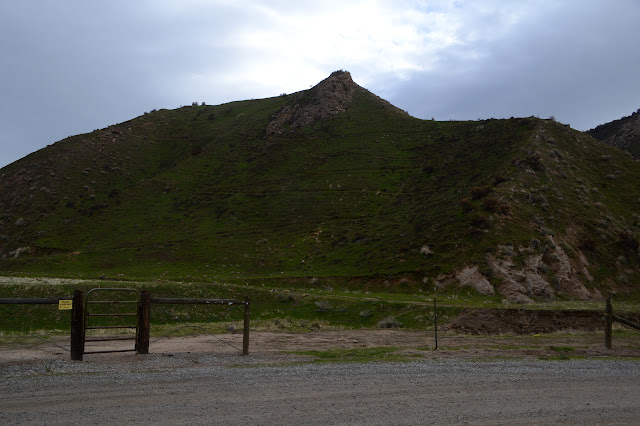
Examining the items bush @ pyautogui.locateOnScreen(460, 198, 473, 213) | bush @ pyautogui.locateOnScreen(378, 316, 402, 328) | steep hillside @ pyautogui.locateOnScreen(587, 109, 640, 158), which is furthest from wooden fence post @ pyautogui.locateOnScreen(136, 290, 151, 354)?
steep hillside @ pyautogui.locateOnScreen(587, 109, 640, 158)

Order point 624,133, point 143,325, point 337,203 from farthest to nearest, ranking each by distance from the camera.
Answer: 1. point 624,133
2. point 337,203
3. point 143,325

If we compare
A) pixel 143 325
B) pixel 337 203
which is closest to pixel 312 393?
pixel 143 325

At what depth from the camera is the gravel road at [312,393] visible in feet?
25.0

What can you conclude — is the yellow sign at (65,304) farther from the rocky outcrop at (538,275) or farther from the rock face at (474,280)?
the rock face at (474,280)

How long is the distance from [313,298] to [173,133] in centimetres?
8256

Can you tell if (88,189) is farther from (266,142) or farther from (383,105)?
A: (383,105)

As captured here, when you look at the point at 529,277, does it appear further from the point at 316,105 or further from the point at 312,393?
the point at 316,105

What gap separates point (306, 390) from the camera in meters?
9.35

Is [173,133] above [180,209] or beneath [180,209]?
above

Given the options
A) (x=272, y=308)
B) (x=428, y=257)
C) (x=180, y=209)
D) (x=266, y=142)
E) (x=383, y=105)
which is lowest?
(x=272, y=308)

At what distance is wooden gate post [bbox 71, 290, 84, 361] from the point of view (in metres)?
12.4

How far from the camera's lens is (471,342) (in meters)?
19.1

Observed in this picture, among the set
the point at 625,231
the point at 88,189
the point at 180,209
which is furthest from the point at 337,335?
the point at 88,189

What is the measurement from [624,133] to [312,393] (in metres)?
115
